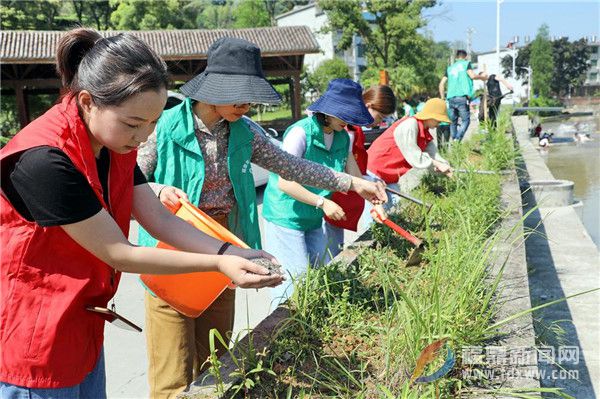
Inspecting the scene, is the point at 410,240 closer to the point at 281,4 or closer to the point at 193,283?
the point at 193,283

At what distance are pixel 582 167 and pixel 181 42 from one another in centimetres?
1335

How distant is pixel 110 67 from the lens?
1.53 metres

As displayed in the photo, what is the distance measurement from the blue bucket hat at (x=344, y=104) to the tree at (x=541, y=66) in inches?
2594

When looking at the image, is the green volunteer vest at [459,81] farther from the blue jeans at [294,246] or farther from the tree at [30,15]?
the tree at [30,15]

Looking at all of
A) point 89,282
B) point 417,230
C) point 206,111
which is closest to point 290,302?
point 206,111

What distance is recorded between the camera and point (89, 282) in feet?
5.26

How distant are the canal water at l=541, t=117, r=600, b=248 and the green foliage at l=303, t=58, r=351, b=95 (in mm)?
11923

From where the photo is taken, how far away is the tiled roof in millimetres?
12766

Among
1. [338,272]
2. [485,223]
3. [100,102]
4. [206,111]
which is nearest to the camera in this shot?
[100,102]

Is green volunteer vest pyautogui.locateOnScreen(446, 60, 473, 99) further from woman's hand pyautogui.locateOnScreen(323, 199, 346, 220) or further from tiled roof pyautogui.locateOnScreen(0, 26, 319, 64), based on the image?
woman's hand pyautogui.locateOnScreen(323, 199, 346, 220)

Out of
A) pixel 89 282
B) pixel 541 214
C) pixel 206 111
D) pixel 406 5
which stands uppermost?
pixel 406 5

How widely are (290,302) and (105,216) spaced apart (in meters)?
1.20

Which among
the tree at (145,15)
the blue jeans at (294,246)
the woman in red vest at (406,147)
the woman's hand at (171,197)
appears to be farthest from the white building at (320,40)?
the woman's hand at (171,197)

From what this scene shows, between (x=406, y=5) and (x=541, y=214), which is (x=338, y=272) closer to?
(x=541, y=214)
